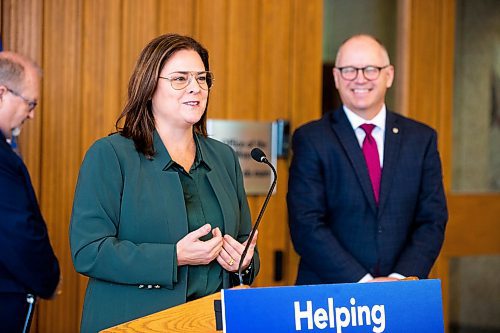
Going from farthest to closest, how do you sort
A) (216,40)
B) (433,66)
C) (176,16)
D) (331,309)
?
(433,66) < (216,40) < (176,16) < (331,309)

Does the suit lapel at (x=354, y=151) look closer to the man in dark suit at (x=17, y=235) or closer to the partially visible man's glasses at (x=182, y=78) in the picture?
the partially visible man's glasses at (x=182, y=78)

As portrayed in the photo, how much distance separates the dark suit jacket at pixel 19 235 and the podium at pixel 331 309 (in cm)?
103

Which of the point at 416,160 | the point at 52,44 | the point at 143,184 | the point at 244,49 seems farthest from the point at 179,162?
the point at 244,49

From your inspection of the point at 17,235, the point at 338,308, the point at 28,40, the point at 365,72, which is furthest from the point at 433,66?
the point at 338,308

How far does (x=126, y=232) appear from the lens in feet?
7.52

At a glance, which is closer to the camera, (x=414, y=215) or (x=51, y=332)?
(x=414, y=215)

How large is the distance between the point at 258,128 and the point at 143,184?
1.84 m

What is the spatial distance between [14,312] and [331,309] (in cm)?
148

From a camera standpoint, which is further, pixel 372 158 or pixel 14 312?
pixel 372 158

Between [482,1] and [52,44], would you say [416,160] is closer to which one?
[52,44]

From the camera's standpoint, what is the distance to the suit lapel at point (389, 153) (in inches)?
122

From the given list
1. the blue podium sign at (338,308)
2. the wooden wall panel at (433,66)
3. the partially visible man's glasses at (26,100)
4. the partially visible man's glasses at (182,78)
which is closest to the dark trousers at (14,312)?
the partially visible man's glasses at (26,100)

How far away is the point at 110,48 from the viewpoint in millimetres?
3727

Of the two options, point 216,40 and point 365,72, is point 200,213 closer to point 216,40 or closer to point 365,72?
point 365,72
